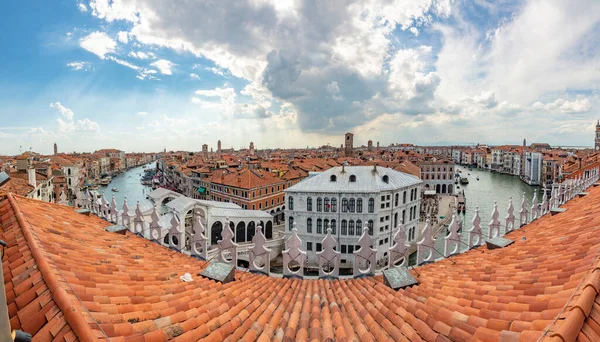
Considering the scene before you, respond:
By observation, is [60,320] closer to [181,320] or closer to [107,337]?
[107,337]

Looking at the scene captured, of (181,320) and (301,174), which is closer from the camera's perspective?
(181,320)

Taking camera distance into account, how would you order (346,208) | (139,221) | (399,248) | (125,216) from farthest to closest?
1. (346,208)
2. (125,216)
3. (139,221)
4. (399,248)

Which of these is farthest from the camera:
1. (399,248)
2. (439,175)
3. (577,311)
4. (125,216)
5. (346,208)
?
(439,175)

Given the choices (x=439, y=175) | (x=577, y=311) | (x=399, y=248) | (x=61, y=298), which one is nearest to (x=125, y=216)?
(x=61, y=298)

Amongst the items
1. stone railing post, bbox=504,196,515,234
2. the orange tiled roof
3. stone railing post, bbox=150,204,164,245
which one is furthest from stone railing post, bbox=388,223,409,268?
stone railing post, bbox=150,204,164,245

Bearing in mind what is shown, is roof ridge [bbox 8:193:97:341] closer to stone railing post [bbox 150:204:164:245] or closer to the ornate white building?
stone railing post [bbox 150:204:164:245]

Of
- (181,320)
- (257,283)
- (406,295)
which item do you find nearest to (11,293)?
(181,320)

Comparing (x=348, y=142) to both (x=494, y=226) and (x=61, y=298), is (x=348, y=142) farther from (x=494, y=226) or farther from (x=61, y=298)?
(x=61, y=298)
